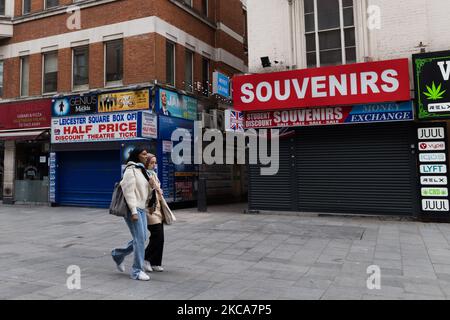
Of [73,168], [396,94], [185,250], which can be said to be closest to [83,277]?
[185,250]

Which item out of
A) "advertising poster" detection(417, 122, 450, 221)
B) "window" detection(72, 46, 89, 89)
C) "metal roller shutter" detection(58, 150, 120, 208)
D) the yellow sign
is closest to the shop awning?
"metal roller shutter" detection(58, 150, 120, 208)

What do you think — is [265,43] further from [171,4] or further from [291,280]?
[291,280]

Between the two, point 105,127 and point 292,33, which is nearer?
point 292,33

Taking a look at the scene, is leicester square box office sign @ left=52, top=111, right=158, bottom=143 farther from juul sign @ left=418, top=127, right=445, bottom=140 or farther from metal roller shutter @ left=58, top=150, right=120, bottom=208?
juul sign @ left=418, top=127, right=445, bottom=140

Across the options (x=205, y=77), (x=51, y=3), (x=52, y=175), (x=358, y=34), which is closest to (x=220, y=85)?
(x=205, y=77)

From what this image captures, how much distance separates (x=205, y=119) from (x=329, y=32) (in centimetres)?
676

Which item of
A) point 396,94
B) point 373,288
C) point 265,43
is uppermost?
point 265,43

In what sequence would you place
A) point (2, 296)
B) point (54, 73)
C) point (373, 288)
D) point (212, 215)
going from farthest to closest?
1. point (54, 73)
2. point (212, 215)
3. point (373, 288)
4. point (2, 296)

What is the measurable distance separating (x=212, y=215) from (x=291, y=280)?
788cm

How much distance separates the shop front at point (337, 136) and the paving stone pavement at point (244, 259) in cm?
93

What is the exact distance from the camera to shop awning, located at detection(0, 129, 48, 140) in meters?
17.0

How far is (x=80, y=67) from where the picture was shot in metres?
16.9

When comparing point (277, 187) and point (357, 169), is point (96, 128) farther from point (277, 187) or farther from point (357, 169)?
point (357, 169)

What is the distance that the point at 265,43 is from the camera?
13.6 m
